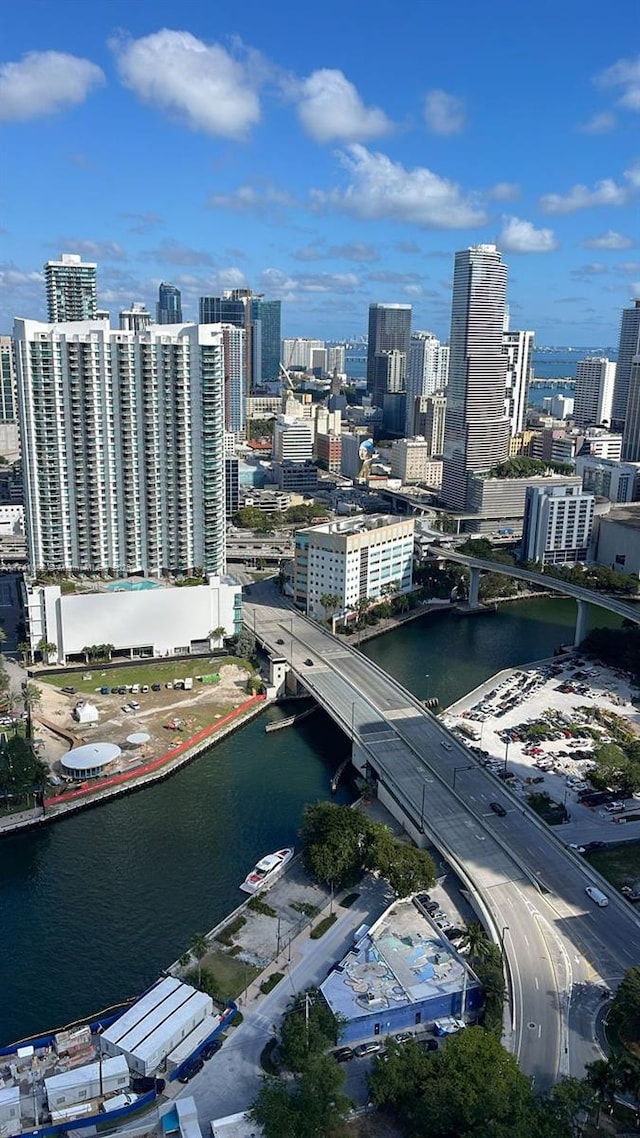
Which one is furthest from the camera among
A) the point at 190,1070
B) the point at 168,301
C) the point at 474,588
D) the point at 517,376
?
the point at 168,301

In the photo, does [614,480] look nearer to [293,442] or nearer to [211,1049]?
[293,442]

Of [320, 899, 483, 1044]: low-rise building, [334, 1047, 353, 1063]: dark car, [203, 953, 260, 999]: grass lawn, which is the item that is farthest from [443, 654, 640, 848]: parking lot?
[203, 953, 260, 999]: grass lawn

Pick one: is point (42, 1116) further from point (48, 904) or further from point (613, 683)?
point (613, 683)

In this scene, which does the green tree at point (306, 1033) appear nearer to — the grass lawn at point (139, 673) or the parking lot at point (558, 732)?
the parking lot at point (558, 732)

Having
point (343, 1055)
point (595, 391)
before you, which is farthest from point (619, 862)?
point (595, 391)

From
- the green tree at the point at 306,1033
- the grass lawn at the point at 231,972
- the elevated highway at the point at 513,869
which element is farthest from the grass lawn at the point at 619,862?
the grass lawn at the point at 231,972

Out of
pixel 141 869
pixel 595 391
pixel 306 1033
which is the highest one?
pixel 595 391

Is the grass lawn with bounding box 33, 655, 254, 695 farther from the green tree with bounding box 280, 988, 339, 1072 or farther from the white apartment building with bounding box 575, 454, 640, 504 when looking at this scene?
the white apartment building with bounding box 575, 454, 640, 504
